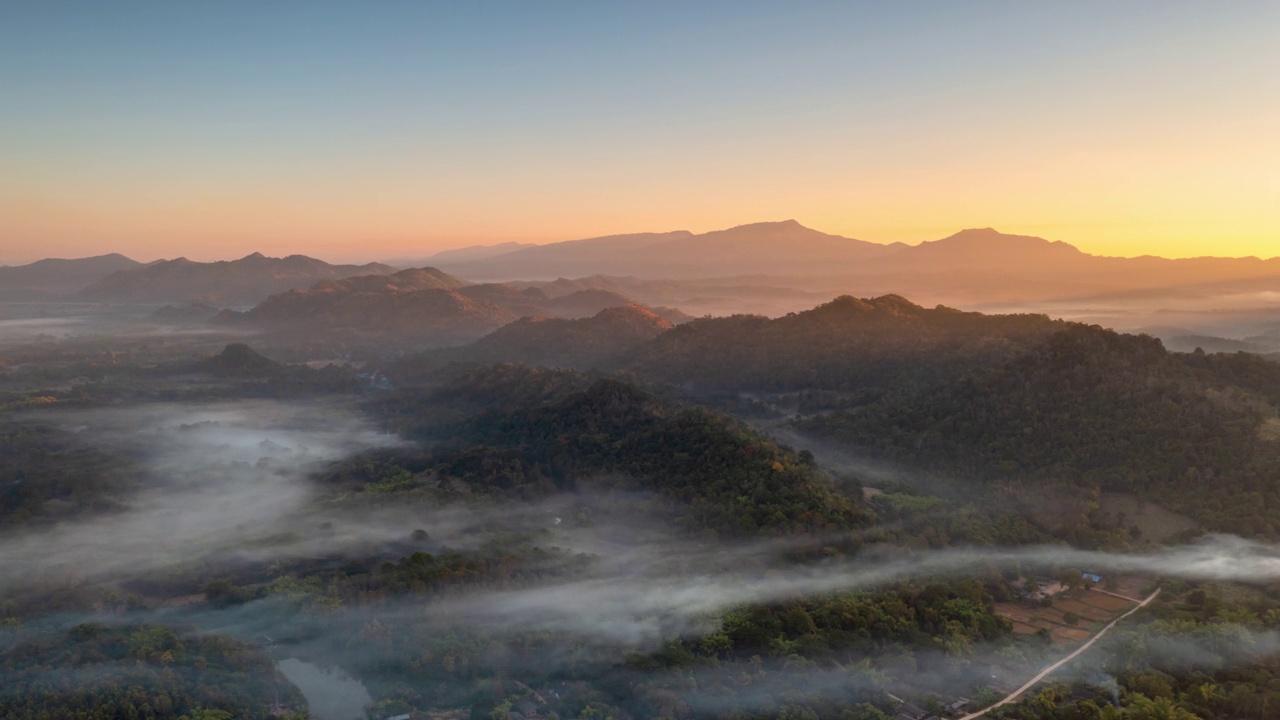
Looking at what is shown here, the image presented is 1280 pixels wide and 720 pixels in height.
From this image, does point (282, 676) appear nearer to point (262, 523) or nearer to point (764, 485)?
point (262, 523)

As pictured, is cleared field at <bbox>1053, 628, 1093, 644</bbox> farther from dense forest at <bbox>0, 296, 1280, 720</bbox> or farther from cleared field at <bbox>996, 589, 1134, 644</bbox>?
dense forest at <bbox>0, 296, 1280, 720</bbox>

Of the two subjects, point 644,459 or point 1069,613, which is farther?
point 644,459

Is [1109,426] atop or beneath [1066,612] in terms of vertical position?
atop

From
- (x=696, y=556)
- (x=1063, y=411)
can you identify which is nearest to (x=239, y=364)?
(x=696, y=556)

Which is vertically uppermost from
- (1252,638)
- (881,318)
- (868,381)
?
(881,318)

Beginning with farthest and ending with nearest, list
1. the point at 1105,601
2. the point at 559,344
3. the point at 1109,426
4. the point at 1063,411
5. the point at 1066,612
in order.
Answer: the point at 559,344, the point at 1063,411, the point at 1109,426, the point at 1105,601, the point at 1066,612

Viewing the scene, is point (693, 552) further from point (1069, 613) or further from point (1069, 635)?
point (1069, 613)

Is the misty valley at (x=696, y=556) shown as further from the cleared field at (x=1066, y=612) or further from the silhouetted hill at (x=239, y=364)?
the silhouetted hill at (x=239, y=364)

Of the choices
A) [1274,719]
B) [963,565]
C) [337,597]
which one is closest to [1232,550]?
[963,565]

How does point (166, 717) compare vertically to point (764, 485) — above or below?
below
